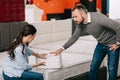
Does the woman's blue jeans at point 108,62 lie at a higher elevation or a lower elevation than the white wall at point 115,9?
lower

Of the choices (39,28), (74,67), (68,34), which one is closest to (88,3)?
(68,34)

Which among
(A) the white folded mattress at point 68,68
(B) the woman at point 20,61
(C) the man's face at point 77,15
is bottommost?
(A) the white folded mattress at point 68,68

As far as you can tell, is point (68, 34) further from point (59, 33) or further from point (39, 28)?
point (39, 28)

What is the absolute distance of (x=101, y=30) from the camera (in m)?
3.20

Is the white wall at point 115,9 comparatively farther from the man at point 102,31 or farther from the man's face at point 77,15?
the man's face at point 77,15

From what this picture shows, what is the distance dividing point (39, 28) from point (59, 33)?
0.62 metres

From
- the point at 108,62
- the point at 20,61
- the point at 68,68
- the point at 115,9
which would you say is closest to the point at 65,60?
the point at 68,68

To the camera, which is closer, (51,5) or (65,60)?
(65,60)

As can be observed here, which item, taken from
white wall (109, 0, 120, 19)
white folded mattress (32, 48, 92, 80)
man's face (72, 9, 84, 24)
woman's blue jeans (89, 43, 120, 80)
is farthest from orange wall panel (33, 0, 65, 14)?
→ man's face (72, 9, 84, 24)

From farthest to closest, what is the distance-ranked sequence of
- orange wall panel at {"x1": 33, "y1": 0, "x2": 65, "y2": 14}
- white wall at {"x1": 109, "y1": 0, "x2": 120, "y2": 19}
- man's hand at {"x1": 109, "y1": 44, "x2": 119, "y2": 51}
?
orange wall panel at {"x1": 33, "y1": 0, "x2": 65, "y2": 14} < white wall at {"x1": 109, "y1": 0, "x2": 120, "y2": 19} < man's hand at {"x1": 109, "y1": 44, "x2": 119, "y2": 51}

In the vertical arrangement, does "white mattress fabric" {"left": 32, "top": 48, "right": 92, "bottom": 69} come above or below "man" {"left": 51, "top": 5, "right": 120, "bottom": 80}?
below

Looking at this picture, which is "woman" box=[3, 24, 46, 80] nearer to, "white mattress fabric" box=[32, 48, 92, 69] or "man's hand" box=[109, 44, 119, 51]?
"white mattress fabric" box=[32, 48, 92, 69]

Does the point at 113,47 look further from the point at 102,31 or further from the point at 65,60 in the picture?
the point at 65,60

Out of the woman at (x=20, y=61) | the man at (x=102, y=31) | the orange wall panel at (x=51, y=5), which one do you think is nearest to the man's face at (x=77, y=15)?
the man at (x=102, y=31)
